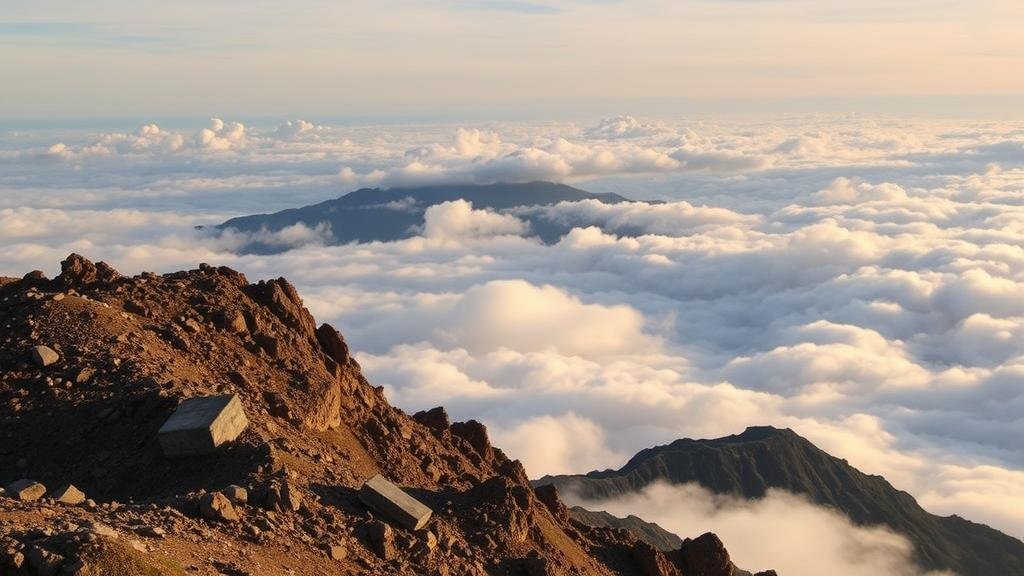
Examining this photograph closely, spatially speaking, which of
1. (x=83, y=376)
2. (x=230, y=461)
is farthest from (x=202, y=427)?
(x=83, y=376)

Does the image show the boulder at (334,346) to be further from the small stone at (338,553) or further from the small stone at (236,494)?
the small stone at (338,553)

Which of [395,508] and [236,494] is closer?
[236,494]

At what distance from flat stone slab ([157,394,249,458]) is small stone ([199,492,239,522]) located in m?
3.33

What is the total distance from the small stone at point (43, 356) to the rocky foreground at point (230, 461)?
0.17 ft

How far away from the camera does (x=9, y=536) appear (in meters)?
15.4

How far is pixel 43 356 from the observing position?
25484mm

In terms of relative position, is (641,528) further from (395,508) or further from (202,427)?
(202,427)

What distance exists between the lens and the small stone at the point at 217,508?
61.3ft

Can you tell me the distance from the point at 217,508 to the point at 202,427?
3.73 metres

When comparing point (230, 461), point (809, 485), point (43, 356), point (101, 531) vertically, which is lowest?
point (809, 485)

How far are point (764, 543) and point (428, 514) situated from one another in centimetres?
11490

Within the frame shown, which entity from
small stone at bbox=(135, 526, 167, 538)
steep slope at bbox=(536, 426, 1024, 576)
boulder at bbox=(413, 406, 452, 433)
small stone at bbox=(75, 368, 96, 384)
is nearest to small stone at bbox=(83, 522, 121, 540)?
small stone at bbox=(135, 526, 167, 538)

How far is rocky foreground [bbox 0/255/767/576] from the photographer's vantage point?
58.5 ft

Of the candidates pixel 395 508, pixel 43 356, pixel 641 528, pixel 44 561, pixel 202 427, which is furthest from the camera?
pixel 641 528
